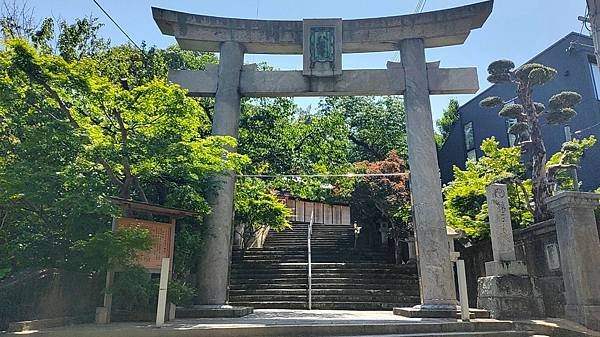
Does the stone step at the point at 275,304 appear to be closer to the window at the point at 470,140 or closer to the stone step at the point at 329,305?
the stone step at the point at 329,305

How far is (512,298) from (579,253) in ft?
5.09

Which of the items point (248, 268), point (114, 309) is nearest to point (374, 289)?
point (248, 268)

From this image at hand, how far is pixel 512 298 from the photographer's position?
8109mm

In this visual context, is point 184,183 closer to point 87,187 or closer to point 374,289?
point 87,187

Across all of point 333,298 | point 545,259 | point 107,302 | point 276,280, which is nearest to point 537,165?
point 545,259

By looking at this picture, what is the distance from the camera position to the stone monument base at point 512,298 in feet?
26.4

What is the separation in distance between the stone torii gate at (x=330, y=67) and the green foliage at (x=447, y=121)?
72.5 feet

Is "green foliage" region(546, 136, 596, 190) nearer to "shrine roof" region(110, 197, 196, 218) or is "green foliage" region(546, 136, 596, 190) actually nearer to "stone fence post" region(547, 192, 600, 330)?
"stone fence post" region(547, 192, 600, 330)

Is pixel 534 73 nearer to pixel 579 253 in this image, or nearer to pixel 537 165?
pixel 537 165

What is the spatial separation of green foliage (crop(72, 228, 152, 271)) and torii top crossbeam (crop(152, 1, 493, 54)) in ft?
16.9

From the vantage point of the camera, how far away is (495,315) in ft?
26.5

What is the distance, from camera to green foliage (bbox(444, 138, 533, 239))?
11.3 meters

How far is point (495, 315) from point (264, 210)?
9446 mm

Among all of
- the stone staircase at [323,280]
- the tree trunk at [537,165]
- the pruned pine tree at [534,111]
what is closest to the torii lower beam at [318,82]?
the pruned pine tree at [534,111]
